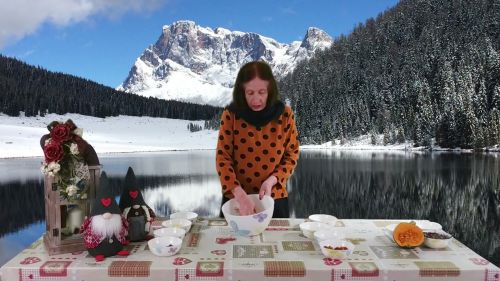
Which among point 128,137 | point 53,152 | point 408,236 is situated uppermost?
point 53,152

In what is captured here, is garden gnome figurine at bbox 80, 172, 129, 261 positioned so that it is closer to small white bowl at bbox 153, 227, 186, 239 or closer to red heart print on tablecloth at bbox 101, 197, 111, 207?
red heart print on tablecloth at bbox 101, 197, 111, 207

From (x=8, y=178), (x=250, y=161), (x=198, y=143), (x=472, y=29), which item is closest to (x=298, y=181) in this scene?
(x=8, y=178)

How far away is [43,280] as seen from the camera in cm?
237

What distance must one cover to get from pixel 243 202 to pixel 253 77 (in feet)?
3.30

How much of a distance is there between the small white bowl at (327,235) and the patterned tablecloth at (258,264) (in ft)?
0.23

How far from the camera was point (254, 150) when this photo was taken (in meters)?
3.39

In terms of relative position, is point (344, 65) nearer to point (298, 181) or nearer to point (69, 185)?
point (298, 181)

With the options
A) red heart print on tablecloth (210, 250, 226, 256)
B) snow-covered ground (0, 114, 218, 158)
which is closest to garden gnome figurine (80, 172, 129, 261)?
red heart print on tablecloth (210, 250, 226, 256)

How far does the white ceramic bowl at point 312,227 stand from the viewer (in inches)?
118

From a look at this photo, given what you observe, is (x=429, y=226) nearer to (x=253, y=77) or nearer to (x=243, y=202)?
(x=243, y=202)

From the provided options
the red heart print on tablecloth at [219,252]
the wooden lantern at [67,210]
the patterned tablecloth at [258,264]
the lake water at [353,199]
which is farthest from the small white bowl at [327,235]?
the lake water at [353,199]

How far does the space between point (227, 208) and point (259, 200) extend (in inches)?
10.4

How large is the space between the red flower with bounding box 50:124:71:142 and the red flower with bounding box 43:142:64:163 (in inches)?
1.9

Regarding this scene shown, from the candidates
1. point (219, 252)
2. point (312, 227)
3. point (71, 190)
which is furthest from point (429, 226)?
point (71, 190)
